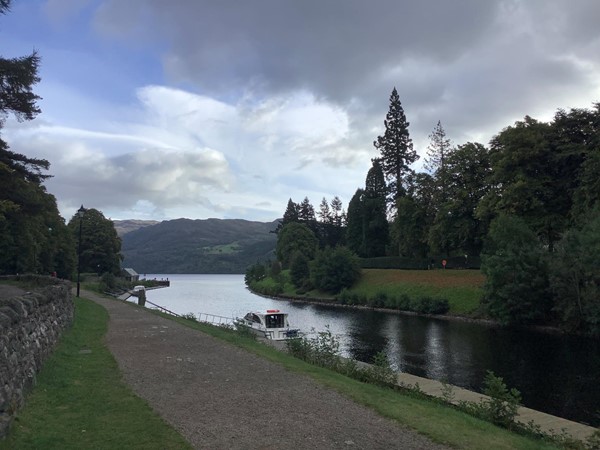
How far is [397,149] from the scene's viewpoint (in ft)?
237

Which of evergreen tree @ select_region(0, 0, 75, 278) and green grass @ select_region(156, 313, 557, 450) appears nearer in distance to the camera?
green grass @ select_region(156, 313, 557, 450)

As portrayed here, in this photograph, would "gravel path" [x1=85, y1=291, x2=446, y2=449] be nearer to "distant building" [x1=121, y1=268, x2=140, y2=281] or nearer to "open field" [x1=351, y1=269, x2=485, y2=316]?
"open field" [x1=351, y1=269, x2=485, y2=316]

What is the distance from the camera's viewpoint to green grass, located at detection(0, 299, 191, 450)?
727cm

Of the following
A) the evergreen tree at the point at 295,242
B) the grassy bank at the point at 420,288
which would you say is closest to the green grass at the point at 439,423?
the grassy bank at the point at 420,288

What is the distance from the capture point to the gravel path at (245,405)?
25.8 feet

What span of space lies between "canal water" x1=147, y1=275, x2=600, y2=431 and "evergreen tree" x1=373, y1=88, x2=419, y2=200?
102ft

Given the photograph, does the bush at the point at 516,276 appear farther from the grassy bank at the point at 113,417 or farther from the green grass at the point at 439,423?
the green grass at the point at 439,423

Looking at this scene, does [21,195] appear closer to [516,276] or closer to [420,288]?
[516,276]

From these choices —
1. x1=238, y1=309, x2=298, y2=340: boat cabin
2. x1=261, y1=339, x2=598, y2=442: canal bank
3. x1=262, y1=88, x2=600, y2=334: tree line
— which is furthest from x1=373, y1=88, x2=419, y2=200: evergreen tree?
x1=261, y1=339, x2=598, y2=442: canal bank

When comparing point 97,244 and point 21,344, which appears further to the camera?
point 97,244

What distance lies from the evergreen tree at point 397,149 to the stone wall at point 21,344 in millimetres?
62218

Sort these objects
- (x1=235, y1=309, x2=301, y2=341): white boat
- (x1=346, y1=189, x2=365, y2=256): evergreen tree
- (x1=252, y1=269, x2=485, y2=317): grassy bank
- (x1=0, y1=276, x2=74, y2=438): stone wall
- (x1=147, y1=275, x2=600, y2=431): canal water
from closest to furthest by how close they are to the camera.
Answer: (x1=0, y1=276, x2=74, y2=438): stone wall
(x1=147, y1=275, x2=600, y2=431): canal water
(x1=235, y1=309, x2=301, y2=341): white boat
(x1=252, y1=269, x2=485, y2=317): grassy bank
(x1=346, y1=189, x2=365, y2=256): evergreen tree

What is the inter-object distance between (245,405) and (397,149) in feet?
216

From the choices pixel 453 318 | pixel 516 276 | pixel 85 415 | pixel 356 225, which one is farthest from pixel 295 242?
pixel 85 415
